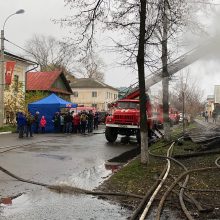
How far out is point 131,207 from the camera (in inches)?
324

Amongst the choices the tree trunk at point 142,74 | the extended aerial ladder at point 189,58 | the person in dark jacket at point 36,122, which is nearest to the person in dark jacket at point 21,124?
the person in dark jacket at point 36,122

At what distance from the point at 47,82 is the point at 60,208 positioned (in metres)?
47.1

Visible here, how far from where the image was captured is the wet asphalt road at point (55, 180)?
25.7 feet

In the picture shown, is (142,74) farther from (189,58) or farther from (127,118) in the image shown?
(127,118)

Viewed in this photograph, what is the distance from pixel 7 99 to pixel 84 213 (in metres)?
29.8

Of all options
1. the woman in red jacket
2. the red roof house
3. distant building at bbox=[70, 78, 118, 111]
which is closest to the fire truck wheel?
the woman in red jacket

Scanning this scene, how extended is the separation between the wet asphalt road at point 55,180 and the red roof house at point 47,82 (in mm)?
34585

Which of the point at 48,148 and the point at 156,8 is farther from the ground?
the point at 156,8

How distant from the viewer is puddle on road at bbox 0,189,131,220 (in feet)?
24.9

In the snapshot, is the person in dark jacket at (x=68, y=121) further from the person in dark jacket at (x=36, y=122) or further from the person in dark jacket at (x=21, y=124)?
the person in dark jacket at (x=21, y=124)

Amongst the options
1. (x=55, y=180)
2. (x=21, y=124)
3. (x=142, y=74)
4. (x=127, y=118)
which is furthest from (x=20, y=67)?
(x=55, y=180)

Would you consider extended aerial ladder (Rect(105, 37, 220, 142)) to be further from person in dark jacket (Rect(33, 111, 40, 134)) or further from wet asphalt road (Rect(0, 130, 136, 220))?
person in dark jacket (Rect(33, 111, 40, 134))

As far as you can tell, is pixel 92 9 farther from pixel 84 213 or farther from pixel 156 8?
pixel 84 213

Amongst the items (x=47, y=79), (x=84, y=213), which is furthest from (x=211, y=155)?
(x=47, y=79)
